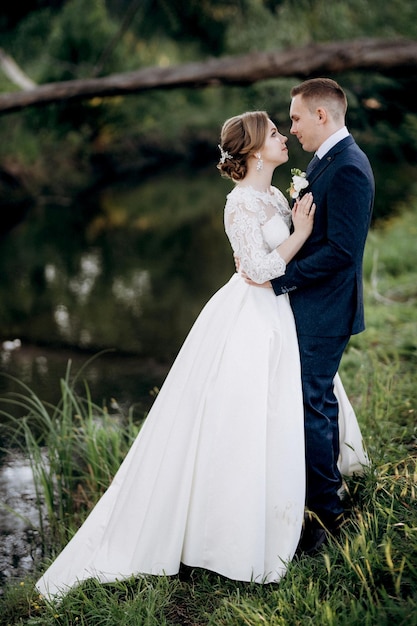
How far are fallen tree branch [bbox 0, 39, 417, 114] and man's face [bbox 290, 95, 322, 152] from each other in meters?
3.46

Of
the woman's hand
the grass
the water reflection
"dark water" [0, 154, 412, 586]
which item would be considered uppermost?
the woman's hand

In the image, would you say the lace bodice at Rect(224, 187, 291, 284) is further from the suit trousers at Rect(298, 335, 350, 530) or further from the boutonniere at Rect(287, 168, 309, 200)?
the suit trousers at Rect(298, 335, 350, 530)

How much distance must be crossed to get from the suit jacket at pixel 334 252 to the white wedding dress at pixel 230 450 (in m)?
0.08

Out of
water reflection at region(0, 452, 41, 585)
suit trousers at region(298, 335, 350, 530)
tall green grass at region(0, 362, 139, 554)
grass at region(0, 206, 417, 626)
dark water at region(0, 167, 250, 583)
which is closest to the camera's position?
grass at region(0, 206, 417, 626)

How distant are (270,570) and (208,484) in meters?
0.41

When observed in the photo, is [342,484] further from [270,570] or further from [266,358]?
[266,358]

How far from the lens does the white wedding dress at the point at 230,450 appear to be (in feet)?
8.91

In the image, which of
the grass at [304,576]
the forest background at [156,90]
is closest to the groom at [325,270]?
the grass at [304,576]

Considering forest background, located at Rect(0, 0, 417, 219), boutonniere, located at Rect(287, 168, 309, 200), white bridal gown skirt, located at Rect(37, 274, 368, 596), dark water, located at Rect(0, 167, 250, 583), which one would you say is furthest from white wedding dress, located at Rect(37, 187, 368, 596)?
forest background, located at Rect(0, 0, 417, 219)

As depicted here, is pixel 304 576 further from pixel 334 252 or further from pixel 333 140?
pixel 333 140

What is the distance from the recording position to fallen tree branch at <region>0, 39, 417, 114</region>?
5.85 m

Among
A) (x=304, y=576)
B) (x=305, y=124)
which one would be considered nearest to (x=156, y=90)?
(x=305, y=124)

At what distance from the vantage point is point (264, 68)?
6.18 metres

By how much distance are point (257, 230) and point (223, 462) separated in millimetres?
927
